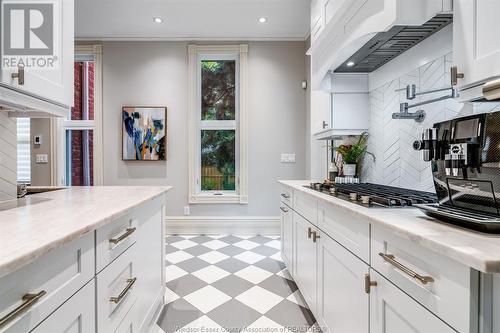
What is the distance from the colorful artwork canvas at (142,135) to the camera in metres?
4.02

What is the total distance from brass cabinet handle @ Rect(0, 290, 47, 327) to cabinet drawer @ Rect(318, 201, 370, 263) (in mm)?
1032

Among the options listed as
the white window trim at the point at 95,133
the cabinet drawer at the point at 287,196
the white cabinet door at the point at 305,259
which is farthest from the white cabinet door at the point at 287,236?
the white window trim at the point at 95,133

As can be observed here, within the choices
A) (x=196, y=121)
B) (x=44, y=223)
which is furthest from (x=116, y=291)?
(x=196, y=121)

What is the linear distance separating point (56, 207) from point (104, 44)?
3.64m

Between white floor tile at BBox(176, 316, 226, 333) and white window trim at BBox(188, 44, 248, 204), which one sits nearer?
white floor tile at BBox(176, 316, 226, 333)

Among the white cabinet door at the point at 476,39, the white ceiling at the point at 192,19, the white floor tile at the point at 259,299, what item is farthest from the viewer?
the white ceiling at the point at 192,19

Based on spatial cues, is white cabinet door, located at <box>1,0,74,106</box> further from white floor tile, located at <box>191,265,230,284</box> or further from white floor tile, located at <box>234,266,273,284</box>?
white floor tile, located at <box>234,266,273,284</box>

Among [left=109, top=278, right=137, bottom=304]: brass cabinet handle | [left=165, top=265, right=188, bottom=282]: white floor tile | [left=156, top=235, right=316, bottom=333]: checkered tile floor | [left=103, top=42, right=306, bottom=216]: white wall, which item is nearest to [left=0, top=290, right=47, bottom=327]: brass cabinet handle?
[left=109, top=278, right=137, bottom=304]: brass cabinet handle

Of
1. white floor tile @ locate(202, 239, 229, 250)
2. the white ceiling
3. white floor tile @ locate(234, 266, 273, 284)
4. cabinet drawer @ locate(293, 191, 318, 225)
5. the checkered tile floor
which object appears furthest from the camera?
white floor tile @ locate(202, 239, 229, 250)

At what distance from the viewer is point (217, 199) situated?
13.3 ft

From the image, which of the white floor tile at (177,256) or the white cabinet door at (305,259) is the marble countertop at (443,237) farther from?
the white floor tile at (177,256)

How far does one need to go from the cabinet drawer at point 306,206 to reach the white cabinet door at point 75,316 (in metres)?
1.20

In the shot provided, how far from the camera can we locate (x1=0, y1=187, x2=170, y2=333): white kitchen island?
0.63 m

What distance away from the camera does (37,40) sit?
1271 mm
